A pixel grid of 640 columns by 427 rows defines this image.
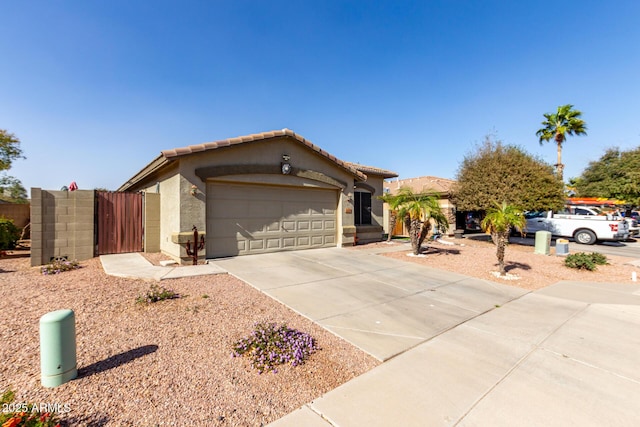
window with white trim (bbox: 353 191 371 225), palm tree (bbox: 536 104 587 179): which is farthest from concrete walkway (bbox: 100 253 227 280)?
palm tree (bbox: 536 104 587 179)

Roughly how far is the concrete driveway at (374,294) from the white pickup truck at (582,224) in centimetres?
1233

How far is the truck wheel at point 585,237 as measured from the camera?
51.8 feet

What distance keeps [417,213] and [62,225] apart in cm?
1200

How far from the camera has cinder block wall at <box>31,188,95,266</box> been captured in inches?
331

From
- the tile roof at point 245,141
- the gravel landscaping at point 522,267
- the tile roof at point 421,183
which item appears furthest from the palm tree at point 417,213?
the tile roof at point 421,183

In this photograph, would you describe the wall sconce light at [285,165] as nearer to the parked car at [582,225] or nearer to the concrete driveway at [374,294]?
the concrete driveway at [374,294]

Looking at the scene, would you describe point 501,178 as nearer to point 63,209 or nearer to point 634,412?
point 634,412

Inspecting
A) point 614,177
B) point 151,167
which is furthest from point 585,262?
point 614,177

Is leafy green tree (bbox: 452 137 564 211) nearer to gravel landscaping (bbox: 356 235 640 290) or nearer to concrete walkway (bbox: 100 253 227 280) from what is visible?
gravel landscaping (bbox: 356 235 640 290)

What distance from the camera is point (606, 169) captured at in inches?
1240

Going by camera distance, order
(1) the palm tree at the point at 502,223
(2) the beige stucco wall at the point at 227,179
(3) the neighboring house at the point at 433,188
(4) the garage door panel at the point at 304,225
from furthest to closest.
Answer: (3) the neighboring house at the point at 433,188
(4) the garage door panel at the point at 304,225
(2) the beige stucco wall at the point at 227,179
(1) the palm tree at the point at 502,223

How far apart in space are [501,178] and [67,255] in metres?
19.0

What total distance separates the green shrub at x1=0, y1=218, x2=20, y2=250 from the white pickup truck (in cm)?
2392

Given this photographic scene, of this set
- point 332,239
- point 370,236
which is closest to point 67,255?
point 332,239
